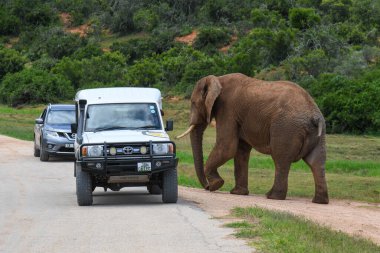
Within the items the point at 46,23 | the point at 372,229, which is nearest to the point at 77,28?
the point at 46,23

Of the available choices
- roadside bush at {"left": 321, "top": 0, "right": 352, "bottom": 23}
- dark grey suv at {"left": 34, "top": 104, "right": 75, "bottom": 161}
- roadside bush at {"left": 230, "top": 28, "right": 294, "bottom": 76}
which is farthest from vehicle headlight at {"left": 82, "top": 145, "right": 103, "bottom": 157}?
roadside bush at {"left": 321, "top": 0, "right": 352, "bottom": 23}

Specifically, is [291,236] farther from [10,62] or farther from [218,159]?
[10,62]

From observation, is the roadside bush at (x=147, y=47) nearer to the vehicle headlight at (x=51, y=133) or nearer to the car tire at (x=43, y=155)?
the vehicle headlight at (x=51, y=133)

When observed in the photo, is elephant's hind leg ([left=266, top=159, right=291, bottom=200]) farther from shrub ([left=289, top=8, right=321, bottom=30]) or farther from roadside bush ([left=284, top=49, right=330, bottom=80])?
shrub ([left=289, top=8, right=321, bottom=30])

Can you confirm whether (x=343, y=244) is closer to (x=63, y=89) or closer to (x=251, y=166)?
(x=251, y=166)

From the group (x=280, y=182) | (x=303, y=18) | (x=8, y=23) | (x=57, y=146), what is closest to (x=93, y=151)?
(x=280, y=182)

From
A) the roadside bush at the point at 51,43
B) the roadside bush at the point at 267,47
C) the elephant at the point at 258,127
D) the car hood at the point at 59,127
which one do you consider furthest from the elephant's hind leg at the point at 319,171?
the roadside bush at the point at 51,43

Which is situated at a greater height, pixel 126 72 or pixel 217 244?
pixel 217 244

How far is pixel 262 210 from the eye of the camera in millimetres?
15477

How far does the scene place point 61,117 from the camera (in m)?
30.2

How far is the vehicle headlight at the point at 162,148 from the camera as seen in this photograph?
53.8ft

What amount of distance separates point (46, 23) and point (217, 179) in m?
63.2

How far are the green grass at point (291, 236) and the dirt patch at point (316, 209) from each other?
1.05 metres

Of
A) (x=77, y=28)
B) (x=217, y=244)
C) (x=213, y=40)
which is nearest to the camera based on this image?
(x=217, y=244)
